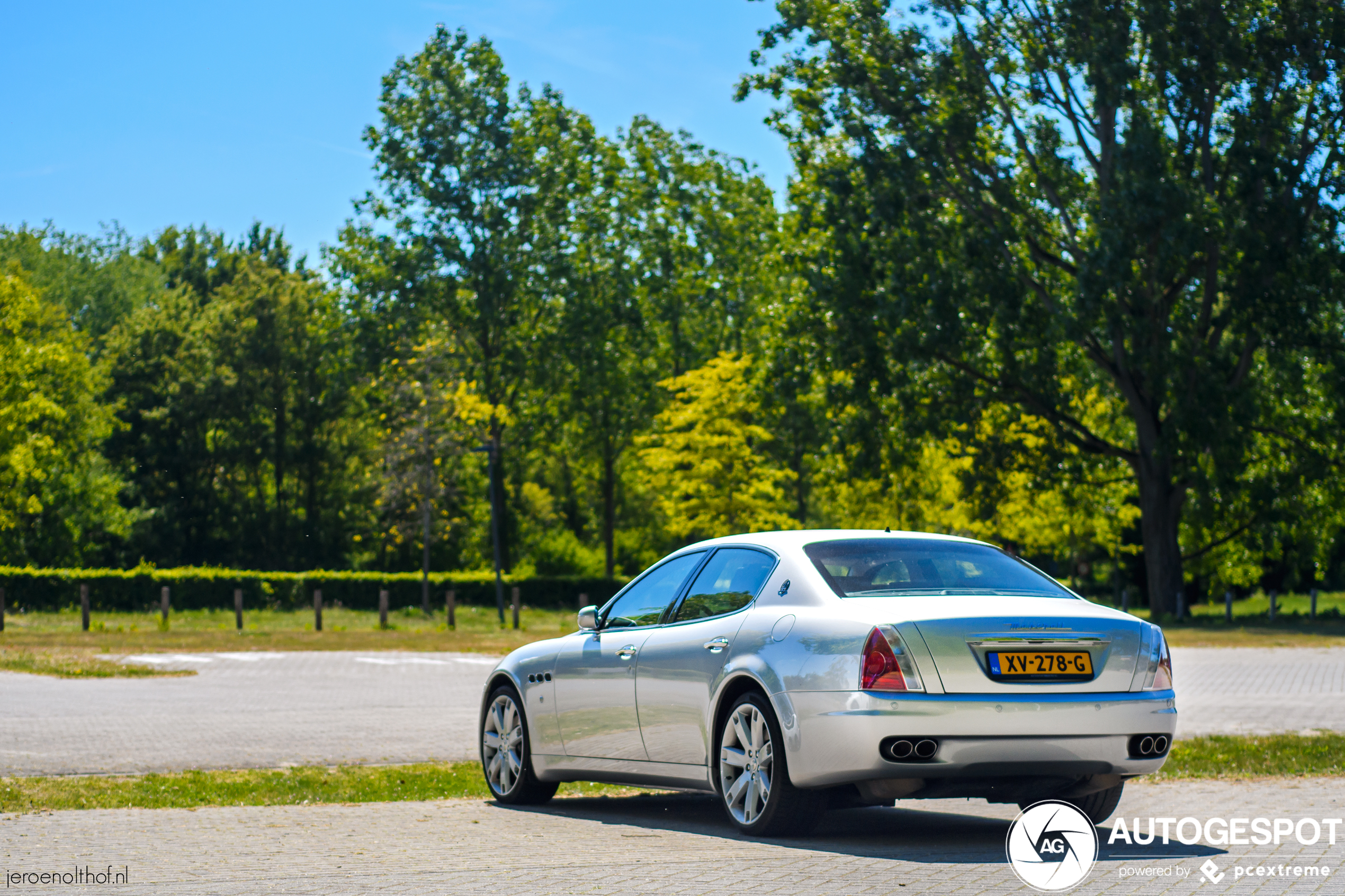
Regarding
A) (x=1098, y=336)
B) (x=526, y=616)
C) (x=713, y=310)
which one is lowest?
(x=526, y=616)

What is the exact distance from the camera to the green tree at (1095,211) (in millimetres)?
35344

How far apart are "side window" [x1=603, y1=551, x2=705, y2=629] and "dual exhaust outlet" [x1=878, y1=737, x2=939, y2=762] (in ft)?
6.35

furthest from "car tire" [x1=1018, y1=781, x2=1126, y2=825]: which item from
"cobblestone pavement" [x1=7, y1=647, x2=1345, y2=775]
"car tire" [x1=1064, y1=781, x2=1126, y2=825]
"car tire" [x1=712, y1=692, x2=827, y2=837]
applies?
"cobblestone pavement" [x1=7, y1=647, x2=1345, y2=775]

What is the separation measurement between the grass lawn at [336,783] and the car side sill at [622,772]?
876mm

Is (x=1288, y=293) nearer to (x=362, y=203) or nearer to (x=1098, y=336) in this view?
(x=1098, y=336)

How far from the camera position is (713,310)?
6688 centimetres

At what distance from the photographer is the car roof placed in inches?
303

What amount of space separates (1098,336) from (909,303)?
19.4ft

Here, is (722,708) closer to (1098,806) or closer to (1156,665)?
(1098,806)

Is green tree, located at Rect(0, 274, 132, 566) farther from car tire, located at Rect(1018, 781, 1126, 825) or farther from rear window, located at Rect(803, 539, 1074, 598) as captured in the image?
car tire, located at Rect(1018, 781, 1126, 825)

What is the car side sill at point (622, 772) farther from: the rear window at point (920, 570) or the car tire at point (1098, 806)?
the car tire at point (1098, 806)

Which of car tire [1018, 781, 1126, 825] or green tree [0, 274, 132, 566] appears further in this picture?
green tree [0, 274, 132, 566]

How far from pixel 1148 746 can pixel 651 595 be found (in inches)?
107

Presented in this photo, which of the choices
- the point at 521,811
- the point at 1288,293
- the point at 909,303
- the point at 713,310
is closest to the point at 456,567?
the point at 713,310
